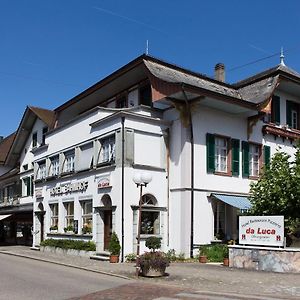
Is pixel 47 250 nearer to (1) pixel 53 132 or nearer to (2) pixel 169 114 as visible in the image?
(1) pixel 53 132

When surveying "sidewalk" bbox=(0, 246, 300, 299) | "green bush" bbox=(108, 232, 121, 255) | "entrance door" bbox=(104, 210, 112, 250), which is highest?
"entrance door" bbox=(104, 210, 112, 250)

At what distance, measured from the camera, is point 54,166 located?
30.9 metres

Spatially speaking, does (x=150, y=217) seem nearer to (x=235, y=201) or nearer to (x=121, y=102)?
(x=235, y=201)

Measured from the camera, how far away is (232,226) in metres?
25.2

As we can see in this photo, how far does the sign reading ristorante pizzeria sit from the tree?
8.89 metres

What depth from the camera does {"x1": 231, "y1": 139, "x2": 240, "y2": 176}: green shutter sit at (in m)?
25.5

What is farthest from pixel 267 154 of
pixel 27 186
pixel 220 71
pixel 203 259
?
pixel 27 186

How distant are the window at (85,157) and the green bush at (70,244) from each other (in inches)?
155

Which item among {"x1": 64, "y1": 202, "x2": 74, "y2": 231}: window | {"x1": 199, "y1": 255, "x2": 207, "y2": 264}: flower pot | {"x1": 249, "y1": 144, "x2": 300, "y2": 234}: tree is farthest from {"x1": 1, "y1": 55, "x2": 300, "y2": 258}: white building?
{"x1": 249, "y1": 144, "x2": 300, "y2": 234}: tree

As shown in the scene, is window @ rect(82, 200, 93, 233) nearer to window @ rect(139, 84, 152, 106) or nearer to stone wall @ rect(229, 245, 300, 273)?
window @ rect(139, 84, 152, 106)

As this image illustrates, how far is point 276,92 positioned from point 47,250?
647 inches

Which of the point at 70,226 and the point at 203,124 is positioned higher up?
the point at 203,124

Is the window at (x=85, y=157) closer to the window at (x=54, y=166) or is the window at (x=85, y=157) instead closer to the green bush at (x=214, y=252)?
the window at (x=54, y=166)

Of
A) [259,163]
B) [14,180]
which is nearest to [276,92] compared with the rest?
[259,163]
